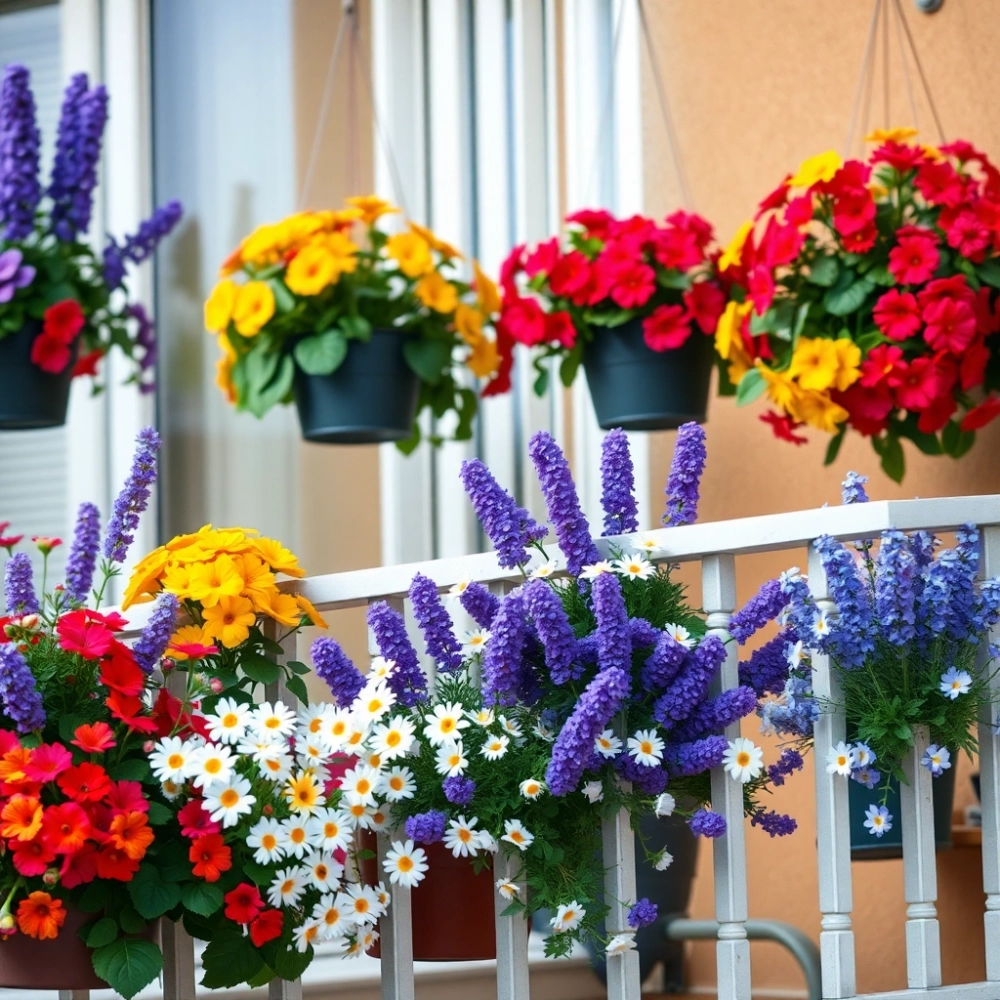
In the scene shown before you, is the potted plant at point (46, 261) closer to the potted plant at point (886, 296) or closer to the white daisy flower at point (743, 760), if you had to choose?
the potted plant at point (886, 296)

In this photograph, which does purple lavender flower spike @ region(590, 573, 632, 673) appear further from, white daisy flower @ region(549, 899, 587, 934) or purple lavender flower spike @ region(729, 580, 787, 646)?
white daisy flower @ region(549, 899, 587, 934)

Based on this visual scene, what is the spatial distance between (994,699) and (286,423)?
6.98 feet

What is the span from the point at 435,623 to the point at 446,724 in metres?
0.13

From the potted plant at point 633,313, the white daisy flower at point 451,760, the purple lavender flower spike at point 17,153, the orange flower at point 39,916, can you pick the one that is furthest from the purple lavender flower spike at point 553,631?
the purple lavender flower spike at point 17,153

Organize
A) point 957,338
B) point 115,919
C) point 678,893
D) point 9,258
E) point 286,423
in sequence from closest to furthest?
point 115,919 < point 957,338 < point 9,258 < point 678,893 < point 286,423

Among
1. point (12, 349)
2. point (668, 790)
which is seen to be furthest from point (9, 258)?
point (668, 790)

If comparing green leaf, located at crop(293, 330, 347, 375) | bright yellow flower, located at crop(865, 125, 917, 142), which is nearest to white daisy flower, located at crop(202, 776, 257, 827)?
green leaf, located at crop(293, 330, 347, 375)

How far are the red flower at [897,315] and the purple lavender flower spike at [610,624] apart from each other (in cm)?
84

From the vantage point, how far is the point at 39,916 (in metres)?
1.57

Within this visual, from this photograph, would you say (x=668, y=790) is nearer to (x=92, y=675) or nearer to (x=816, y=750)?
(x=816, y=750)

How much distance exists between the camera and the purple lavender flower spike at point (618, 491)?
5.76 ft

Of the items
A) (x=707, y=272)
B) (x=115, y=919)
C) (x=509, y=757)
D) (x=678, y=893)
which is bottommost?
(x=678, y=893)

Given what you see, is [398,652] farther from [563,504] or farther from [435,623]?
[563,504]

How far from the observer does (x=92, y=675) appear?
1700mm
